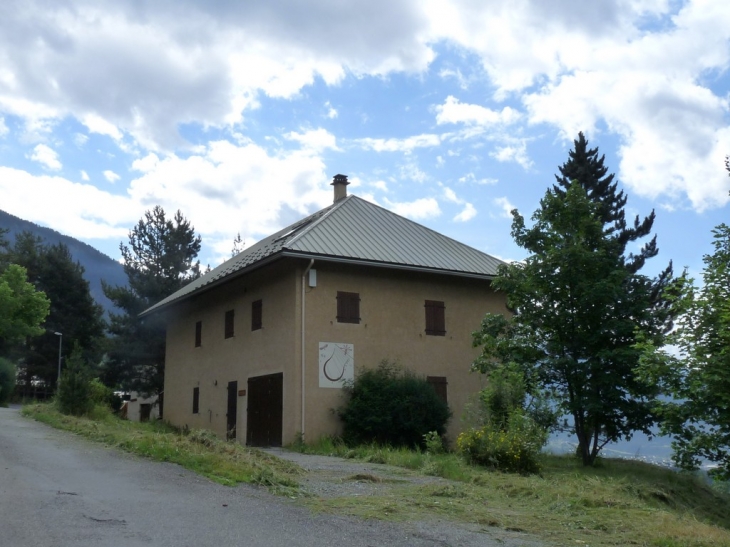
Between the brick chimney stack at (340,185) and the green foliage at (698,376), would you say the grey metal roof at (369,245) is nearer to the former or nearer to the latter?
the brick chimney stack at (340,185)

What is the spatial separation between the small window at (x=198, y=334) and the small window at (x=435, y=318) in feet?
30.2

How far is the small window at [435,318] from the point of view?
24.8 metres

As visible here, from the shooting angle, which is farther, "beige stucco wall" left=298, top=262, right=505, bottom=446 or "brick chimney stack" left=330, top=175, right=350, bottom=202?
"brick chimney stack" left=330, top=175, right=350, bottom=202

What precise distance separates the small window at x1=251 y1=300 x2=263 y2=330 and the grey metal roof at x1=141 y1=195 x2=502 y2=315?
1.22 m

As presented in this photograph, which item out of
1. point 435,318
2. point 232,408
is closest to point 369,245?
point 435,318

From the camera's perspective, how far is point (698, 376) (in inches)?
628

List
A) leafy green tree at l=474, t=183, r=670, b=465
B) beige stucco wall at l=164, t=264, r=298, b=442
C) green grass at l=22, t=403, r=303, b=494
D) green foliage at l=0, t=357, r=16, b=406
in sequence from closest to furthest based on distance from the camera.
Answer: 1. green grass at l=22, t=403, r=303, b=494
2. leafy green tree at l=474, t=183, r=670, b=465
3. beige stucco wall at l=164, t=264, r=298, b=442
4. green foliage at l=0, t=357, r=16, b=406

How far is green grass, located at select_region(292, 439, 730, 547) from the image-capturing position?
8922 mm

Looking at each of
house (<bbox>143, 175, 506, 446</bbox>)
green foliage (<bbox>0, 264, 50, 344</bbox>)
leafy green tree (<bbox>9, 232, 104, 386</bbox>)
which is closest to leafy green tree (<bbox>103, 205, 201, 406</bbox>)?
green foliage (<bbox>0, 264, 50, 344</bbox>)

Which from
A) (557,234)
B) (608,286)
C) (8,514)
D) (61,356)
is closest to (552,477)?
(608,286)

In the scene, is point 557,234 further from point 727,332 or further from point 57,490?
point 57,490

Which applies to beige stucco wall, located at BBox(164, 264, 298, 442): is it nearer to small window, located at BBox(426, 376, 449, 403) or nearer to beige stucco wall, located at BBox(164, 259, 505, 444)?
beige stucco wall, located at BBox(164, 259, 505, 444)

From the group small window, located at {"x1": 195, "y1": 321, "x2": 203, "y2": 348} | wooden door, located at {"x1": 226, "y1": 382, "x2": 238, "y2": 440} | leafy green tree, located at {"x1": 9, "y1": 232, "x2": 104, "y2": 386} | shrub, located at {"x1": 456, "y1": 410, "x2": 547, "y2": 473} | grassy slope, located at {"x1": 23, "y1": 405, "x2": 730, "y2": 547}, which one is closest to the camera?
grassy slope, located at {"x1": 23, "y1": 405, "x2": 730, "y2": 547}

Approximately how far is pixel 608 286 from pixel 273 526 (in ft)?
40.6
